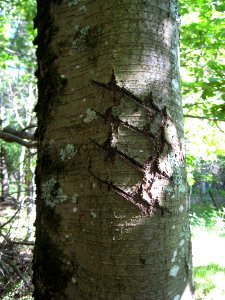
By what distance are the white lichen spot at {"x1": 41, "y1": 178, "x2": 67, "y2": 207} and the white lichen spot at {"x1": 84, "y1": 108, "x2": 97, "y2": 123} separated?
0.77ft

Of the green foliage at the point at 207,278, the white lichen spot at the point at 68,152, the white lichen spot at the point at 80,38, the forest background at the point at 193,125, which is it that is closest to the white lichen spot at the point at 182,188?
the white lichen spot at the point at 68,152

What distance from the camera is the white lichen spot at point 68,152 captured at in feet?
3.33

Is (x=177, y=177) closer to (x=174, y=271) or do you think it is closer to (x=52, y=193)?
(x=174, y=271)

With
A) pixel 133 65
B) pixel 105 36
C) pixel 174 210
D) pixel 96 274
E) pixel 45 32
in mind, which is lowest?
pixel 96 274

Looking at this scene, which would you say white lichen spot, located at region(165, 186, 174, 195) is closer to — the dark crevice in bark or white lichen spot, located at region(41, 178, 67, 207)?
the dark crevice in bark

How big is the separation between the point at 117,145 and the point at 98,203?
0.59ft

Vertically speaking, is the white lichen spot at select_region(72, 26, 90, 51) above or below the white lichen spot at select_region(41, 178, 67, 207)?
above

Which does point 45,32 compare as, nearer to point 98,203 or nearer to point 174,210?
point 98,203

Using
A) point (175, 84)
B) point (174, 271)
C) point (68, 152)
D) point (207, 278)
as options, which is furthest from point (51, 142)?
point (207, 278)

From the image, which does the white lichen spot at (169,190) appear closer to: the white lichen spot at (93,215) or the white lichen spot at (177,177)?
the white lichen spot at (177,177)

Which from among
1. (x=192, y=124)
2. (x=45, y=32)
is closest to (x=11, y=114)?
(x=192, y=124)

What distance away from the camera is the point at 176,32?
1.14 m

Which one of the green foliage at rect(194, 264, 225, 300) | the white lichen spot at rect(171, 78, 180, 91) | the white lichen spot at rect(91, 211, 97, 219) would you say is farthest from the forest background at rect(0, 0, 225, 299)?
the white lichen spot at rect(91, 211, 97, 219)

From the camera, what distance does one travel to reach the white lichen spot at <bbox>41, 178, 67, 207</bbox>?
3.41ft
